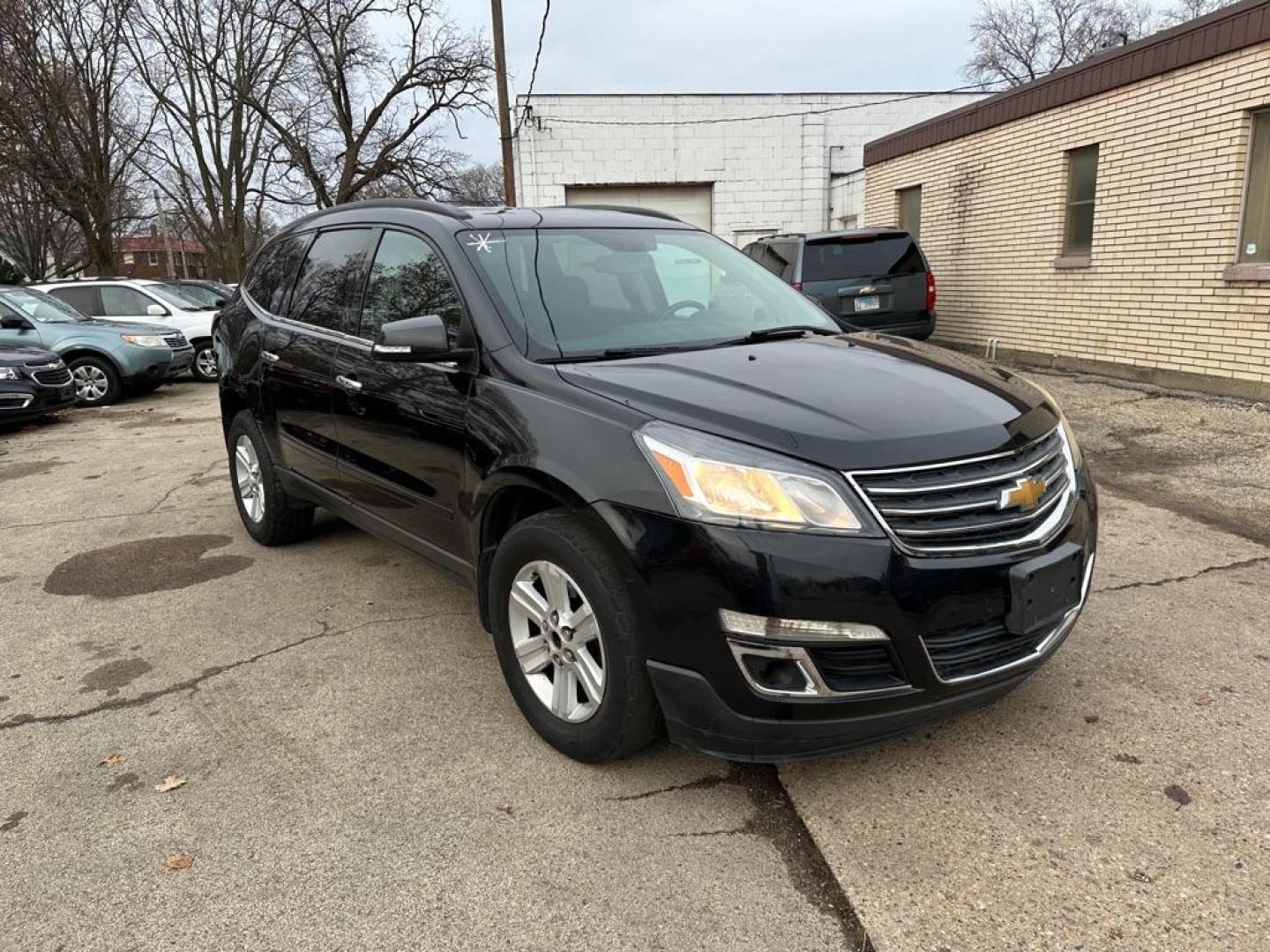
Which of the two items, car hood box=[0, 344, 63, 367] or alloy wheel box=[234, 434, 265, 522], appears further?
car hood box=[0, 344, 63, 367]

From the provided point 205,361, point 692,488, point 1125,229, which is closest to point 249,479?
point 692,488

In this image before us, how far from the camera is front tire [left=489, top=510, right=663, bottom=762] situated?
2512 millimetres

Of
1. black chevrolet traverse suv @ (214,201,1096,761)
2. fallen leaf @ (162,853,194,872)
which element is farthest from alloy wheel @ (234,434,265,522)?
fallen leaf @ (162,853,194,872)

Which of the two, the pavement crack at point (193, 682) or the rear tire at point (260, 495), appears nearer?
the pavement crack at point (193, 682)

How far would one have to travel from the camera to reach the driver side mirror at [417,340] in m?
3.04

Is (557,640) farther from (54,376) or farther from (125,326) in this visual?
(125,326)

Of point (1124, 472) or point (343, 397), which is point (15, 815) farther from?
point (1124, 472)

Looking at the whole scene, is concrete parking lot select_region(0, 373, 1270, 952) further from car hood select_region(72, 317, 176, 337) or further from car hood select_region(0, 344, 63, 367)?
car hood select_region(72, 317, 176, 337)

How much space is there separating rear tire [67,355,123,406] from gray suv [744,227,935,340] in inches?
366

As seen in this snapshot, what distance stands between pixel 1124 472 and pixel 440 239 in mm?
5265

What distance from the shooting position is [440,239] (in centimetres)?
347

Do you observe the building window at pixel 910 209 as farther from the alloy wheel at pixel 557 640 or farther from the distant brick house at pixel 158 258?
the distant brick house at pixel 158 258

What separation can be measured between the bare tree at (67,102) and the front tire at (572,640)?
81.7ft

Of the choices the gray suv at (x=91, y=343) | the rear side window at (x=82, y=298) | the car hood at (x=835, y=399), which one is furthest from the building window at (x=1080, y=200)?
the rear side window at (x=82, y=298)
